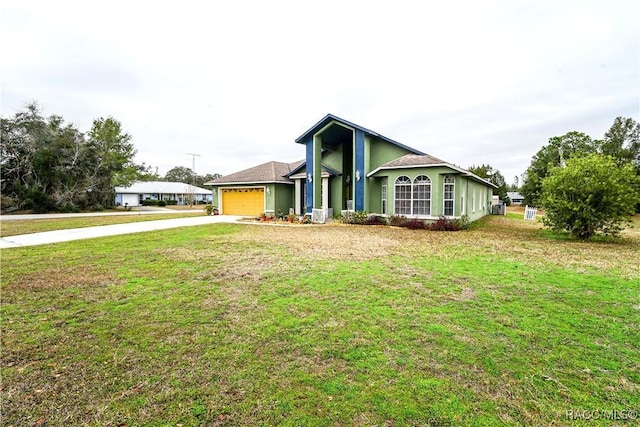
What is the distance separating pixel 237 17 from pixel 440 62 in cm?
1067

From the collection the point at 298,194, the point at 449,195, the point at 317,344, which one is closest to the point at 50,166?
the point at 298,194

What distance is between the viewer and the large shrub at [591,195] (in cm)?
1012

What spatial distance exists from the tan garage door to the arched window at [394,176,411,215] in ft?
34.3

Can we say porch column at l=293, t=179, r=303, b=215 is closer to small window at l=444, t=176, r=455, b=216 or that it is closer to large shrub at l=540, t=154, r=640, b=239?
small window at l=444, t=176, r=455, b=216

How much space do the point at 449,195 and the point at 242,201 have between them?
1543 centimetres

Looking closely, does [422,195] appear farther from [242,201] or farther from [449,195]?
[242,201]

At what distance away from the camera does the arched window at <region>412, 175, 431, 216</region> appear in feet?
51.0

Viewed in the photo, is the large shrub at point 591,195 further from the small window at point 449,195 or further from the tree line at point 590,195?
the small window at point 449,195

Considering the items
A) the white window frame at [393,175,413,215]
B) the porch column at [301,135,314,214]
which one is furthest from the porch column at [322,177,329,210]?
the white window frame at [393,175,413,215]

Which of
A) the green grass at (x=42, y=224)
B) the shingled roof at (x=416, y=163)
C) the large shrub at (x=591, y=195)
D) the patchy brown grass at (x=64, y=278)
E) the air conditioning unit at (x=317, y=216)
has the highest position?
the shingled roof at (x=416, y=163)

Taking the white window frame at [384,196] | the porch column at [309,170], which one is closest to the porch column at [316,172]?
the porch column at [309,170]

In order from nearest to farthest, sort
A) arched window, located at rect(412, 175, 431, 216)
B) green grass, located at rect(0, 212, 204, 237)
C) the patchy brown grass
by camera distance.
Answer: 1. the patchy brown grass
2. green grass, located at rect(0, 212, 204, 237)
3. arched window, located at rect(412, 175, 431, 216)

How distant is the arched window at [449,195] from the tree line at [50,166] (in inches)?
1373

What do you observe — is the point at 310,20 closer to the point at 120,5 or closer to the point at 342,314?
the point at 120,5
